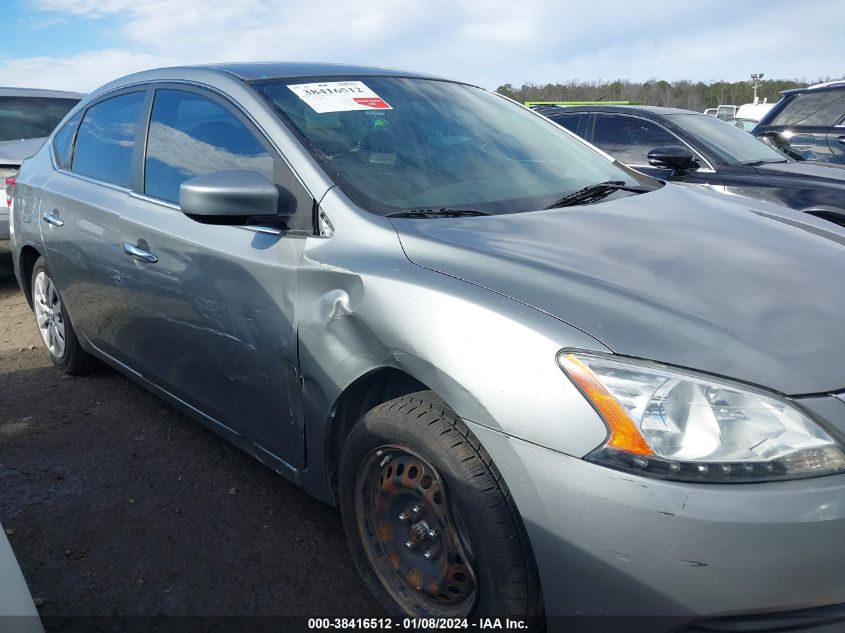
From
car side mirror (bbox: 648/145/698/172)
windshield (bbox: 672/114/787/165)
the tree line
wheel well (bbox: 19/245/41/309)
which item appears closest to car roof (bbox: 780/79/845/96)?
windshield (bbox: 672/114/787/165)

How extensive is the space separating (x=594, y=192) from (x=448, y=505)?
1.38 m

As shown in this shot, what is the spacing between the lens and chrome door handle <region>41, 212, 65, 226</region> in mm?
3720

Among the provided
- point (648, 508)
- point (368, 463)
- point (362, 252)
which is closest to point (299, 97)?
point (362, 252)

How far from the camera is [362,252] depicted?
2.15 m

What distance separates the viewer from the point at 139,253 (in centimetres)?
299

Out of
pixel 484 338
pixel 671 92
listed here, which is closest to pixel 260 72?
pixel 484 338

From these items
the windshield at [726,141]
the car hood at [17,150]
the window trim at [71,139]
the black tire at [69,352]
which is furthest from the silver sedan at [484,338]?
the car hood at [17,150]

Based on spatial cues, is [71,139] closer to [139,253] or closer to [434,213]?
[139,253]

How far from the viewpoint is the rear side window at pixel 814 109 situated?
7.18 meters

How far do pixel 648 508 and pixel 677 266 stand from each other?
2.47 feet

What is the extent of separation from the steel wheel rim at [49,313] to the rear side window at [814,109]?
686cm

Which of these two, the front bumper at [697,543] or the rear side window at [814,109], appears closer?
the front bumper at [697,543]

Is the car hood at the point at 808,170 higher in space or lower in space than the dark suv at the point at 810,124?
lower

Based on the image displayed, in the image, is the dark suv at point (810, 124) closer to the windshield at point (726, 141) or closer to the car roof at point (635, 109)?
the windshield at point (726, 141)
